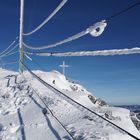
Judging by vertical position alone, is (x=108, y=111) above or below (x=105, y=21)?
below

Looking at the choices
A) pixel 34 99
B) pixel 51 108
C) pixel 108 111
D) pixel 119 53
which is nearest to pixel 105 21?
pixel 119 53

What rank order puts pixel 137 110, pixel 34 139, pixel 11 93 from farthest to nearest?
1. pixel 11 93
2. pixel 137 110
3. pixel 34 139

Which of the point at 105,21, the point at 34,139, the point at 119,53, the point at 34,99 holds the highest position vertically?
the point at 105,21

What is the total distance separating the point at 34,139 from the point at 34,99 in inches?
151

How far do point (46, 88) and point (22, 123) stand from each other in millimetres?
3844

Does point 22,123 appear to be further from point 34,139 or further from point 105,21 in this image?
point 105,21

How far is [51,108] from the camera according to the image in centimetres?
916

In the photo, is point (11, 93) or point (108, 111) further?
point (11, 93)

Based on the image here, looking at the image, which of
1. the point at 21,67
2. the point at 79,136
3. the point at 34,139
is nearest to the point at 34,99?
the point at 34,139

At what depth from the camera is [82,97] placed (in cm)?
1105

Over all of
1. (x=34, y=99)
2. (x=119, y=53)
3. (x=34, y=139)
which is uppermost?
(x=119, y=53)

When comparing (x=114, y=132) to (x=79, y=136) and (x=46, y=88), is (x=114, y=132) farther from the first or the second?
(x=46, y=88)

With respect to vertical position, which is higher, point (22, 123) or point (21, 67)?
point (21, 67)

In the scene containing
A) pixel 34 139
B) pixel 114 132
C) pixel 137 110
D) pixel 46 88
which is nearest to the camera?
pixel 114 132
